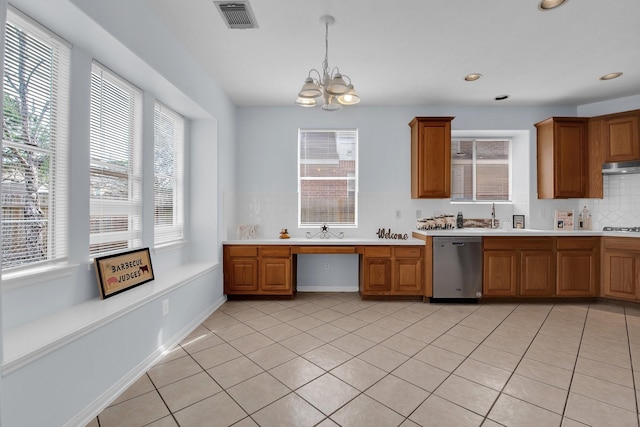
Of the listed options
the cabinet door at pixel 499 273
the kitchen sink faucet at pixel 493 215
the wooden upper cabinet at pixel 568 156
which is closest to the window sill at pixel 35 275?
the cabinet door at pixel 499 273

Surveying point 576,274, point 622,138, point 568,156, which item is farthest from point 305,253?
point 622,138

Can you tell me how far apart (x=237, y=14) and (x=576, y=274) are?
4.96 m

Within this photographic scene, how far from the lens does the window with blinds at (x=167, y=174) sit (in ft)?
10.4

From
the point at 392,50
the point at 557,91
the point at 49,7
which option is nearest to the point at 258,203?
the point at 392,50

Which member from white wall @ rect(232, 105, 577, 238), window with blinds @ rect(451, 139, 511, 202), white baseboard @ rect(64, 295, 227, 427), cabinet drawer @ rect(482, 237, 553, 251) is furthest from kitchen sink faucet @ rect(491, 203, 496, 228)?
white baseboard @ rect(64, 295, 227, 427)

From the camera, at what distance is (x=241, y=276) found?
395cm

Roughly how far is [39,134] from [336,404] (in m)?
2.52

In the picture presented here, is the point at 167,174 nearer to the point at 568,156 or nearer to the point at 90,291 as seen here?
the point at 90,291

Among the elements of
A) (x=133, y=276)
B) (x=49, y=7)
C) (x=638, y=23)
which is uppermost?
(x=638, y=23)

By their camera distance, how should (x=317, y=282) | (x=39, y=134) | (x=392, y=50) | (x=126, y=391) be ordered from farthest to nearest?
(x=317, y=282), (x=392, y=50), (x=126, y=391), (x=39, y=134)

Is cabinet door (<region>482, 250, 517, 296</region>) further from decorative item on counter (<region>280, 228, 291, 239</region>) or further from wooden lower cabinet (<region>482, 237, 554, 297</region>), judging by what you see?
decorative item on counter (<region>280, 228, 291, 239</region>)

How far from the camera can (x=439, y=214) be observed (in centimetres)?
450

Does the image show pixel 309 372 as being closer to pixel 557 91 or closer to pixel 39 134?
pixel 39 134

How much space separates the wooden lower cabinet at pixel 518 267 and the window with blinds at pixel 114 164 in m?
4.14
